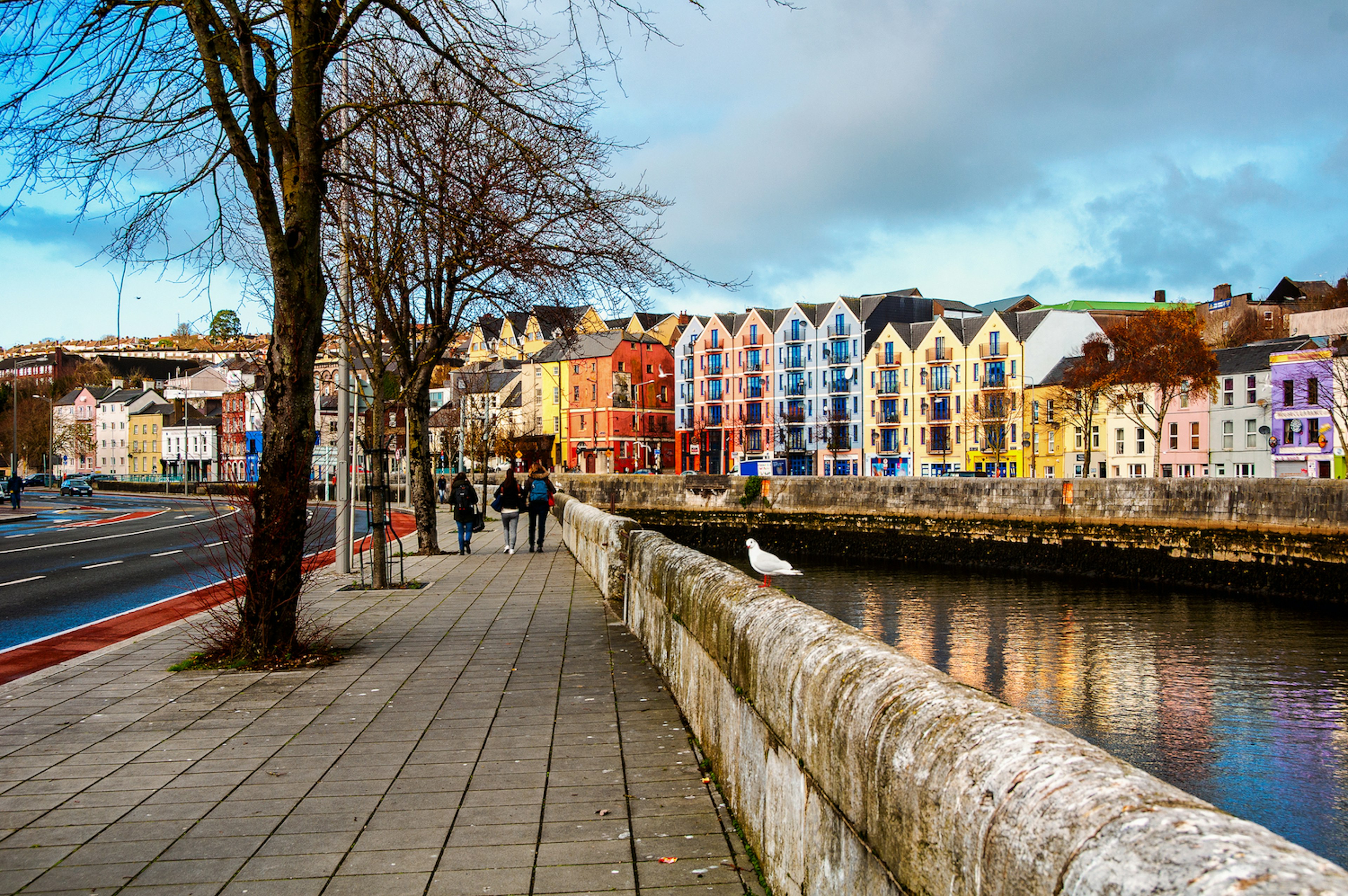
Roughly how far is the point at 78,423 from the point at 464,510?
13500cm

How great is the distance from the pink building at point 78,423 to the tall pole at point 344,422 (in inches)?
5025

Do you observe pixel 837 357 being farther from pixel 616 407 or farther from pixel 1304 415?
pixel 1304 415

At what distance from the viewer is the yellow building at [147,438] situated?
135000 millimetres

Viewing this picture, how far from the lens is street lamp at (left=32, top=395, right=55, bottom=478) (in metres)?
103

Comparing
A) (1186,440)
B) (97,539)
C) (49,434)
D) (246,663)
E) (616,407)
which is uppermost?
(616,407)

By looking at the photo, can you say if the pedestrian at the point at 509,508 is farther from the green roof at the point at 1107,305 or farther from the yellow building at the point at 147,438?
the yellow building at the point at 147,438

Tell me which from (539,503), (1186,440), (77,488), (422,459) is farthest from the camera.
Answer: (77,488)

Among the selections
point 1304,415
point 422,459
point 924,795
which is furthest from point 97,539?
point 1304,415

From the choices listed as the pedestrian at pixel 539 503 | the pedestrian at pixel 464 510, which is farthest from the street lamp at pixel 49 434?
the pedestrian at pixel 539 503

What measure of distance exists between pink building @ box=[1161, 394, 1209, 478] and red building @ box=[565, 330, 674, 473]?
4499 cm

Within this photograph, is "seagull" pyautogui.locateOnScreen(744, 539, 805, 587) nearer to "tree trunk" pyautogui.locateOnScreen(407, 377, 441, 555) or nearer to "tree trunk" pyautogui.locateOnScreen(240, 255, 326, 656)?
"tree trunk" pyautogui.locateOnScreen(240, 255, 326, 656)

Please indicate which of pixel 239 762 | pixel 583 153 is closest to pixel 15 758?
pixel 239 762

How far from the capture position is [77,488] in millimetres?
78188

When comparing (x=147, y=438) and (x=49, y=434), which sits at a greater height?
(x=49, y=434)
